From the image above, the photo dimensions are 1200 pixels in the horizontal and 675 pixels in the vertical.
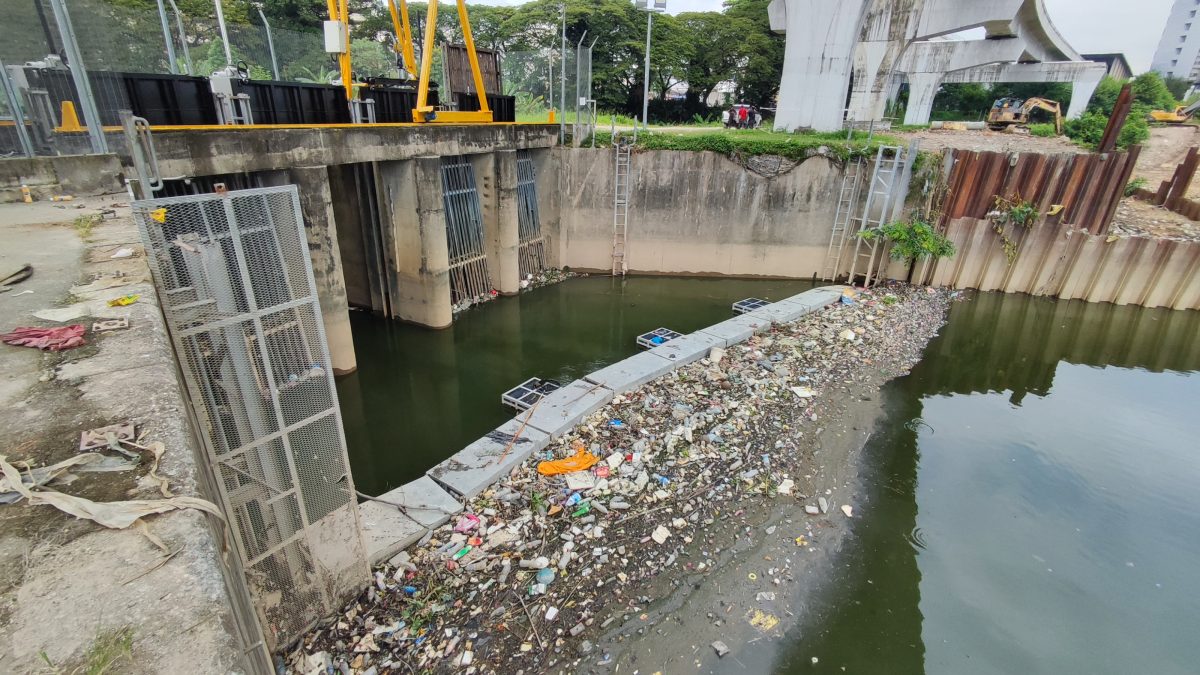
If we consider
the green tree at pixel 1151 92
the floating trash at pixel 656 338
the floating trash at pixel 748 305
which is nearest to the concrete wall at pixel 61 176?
the floating trash at pixel 656 338

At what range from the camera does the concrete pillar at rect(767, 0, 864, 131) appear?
50.2 ft

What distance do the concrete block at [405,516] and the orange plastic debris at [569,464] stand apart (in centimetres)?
105

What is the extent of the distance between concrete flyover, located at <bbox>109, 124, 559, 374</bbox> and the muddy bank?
5.17m

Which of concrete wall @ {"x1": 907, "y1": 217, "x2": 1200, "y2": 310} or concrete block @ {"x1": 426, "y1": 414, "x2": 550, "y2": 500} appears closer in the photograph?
concrete block @ {"x1": 426, "y1": 414, "x2": 550, "y2": 500}

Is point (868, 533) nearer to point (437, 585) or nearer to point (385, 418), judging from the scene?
point (437, 585)

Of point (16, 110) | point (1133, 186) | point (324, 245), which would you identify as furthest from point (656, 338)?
point (1133, 186)

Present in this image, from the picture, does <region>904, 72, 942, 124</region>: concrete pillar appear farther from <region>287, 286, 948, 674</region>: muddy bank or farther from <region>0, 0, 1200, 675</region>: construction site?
<region>287, 286, 948, 674</region>: muddy bank

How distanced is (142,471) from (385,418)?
270 inches

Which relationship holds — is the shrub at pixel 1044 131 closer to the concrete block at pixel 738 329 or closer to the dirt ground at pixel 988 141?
the dirt ground at pixel 988 141

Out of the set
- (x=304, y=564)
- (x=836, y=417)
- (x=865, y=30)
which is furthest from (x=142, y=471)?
(x=865, y=30)

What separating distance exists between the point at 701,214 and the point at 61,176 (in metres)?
12.2

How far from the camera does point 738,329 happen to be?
10.2m

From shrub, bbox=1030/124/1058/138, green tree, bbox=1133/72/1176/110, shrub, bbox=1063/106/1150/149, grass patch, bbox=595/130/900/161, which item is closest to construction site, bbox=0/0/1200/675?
grass patch, bbox=595/130/900/161

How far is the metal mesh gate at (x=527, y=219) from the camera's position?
13875 millimetres
